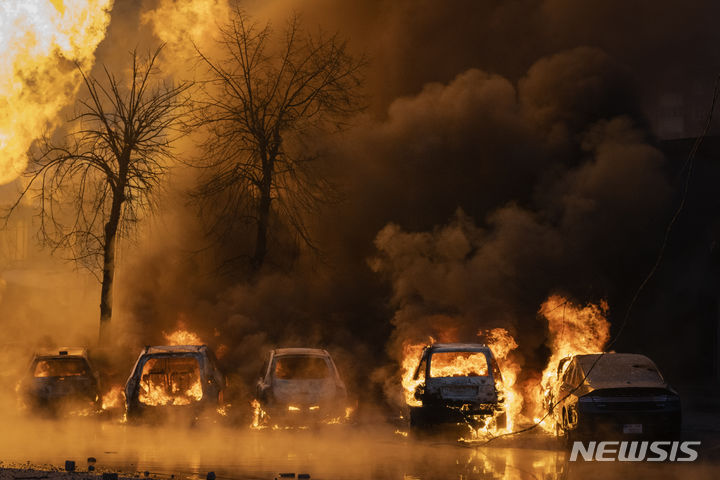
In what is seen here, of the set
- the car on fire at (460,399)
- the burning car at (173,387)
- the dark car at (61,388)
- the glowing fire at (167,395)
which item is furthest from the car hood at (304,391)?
the dark car at (61,388)

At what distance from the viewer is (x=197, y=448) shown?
12672 mm

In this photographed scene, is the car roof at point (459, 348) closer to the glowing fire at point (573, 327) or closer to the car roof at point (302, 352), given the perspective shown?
the car roof at point (302, 352)

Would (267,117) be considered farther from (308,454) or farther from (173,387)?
(308,454)

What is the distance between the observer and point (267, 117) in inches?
1021

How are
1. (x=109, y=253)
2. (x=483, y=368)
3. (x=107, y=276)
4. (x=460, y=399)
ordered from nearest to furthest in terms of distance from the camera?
(x=460, y=399) < (x=483, y=368) < (x=109, y=253) < (x=107, y=276)

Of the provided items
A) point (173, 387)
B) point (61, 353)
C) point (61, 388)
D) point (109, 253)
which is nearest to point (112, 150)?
point (109, 253)

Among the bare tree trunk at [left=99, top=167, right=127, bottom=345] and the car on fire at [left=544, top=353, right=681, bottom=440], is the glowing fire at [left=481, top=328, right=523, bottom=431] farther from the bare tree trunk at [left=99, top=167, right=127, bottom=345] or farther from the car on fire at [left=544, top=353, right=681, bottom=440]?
the bare tree trunk at [left=99, top=167, right=127, bottom=345]

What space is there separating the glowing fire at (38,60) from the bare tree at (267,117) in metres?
3.29

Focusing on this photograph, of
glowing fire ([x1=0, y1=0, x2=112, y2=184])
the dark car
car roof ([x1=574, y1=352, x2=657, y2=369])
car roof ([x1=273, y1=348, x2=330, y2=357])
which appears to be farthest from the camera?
glowing fire ([x1=0, y1=0, x2=112, y2=184])

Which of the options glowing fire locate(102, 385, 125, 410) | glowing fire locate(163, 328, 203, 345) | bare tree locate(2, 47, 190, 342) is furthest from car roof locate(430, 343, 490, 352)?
bare tree locate(2, 47, 190, 342)

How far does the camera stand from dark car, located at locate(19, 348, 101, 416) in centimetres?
1602

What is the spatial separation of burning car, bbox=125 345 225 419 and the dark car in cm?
189

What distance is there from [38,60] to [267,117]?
19.9ft

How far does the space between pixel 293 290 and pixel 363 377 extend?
430 cm
